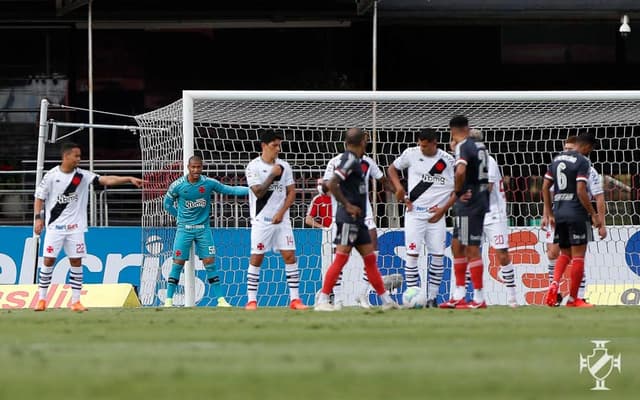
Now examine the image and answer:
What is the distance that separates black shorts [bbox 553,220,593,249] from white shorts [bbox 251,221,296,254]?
320 centimetres

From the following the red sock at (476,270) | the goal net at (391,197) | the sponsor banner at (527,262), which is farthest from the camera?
the sponsor banner at (527,262)

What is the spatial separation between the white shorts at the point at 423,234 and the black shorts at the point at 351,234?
156 cm

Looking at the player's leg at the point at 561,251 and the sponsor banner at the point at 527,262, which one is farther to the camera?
the sponsor banner at the point at 527,262

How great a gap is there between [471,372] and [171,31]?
20.0 metres

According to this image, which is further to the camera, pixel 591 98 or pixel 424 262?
pixel 424 262

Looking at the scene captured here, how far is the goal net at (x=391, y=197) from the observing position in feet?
62.0

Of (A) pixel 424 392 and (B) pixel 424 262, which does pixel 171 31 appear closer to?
(B) pixel 424 262

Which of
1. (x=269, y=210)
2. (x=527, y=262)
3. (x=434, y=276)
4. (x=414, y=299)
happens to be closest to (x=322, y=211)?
(x=269, y=210)

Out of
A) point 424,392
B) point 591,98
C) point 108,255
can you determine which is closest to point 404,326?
point 424,392

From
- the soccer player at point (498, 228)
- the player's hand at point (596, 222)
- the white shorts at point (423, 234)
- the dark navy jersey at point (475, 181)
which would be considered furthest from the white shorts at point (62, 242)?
the player's hand at point (596, 222)

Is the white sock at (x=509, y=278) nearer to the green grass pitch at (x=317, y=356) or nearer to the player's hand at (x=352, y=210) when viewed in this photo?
the green grass pitch at (x=317, y=356)

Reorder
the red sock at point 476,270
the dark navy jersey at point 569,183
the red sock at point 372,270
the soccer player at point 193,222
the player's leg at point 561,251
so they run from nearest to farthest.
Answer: the red sock at point 372,270 < the red sock at point 476,270 < the dark navy jersey at point 569,183 < the player's leg at point 561,251 < the soccer player at point 193,222

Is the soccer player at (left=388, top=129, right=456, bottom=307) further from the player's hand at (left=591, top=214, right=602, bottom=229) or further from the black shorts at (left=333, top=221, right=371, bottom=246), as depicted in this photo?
the player's hand at (left=591, top=214, right=602, bottom=229)

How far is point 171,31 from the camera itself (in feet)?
87.5
